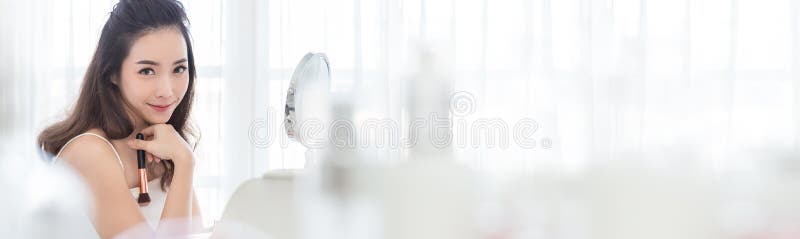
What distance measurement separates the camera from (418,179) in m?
0.65

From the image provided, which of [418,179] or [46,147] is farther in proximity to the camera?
[46,147]

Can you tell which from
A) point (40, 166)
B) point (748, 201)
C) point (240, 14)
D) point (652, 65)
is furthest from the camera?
point (240, 14)

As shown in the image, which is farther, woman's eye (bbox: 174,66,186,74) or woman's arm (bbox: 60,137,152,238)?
woman's eye (bbox: 174,66,186,74)

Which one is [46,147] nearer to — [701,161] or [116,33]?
[116,33]

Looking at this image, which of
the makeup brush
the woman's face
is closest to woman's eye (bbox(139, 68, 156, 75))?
the woman's face

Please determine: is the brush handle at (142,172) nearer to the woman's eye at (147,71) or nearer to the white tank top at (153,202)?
the white tank top at (153,202)

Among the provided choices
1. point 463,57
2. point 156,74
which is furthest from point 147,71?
point 463,57

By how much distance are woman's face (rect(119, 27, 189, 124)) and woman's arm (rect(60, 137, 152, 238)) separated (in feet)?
0.43

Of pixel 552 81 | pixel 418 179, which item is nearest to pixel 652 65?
pixel 552 81

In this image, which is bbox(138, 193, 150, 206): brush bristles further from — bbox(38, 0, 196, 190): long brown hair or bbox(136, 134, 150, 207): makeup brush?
bbox(38, 0, 196, 190): long brown hair

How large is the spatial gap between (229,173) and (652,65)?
108 centimetres

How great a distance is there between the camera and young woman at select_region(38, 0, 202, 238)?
4.05ft

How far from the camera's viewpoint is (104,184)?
1228mm

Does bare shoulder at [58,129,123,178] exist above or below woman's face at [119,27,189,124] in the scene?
below
